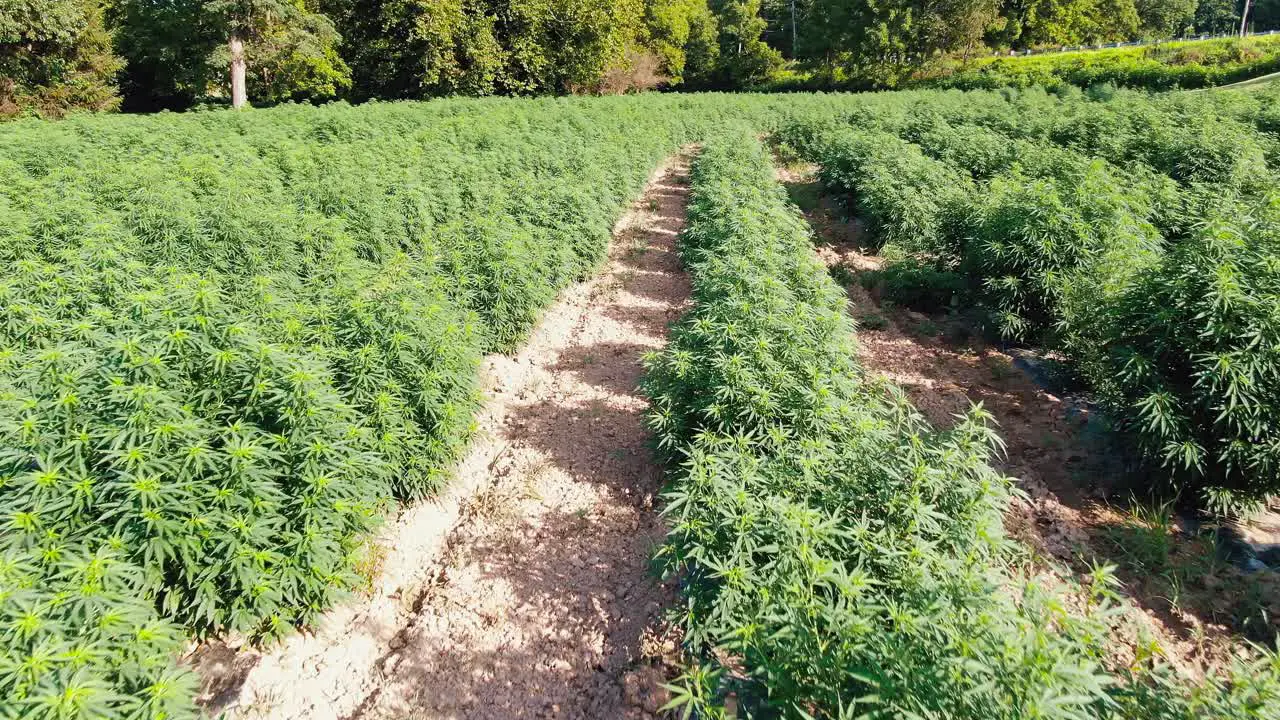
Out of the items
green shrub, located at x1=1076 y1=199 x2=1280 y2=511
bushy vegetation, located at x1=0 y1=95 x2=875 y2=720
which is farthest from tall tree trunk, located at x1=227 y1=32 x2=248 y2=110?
green shrub, located at x1=1076 y1=199 x2=1280 y2=511

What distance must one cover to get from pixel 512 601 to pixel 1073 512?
4626 millimetres

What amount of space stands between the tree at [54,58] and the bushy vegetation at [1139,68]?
160ft

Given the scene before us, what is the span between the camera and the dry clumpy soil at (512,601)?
139 inches

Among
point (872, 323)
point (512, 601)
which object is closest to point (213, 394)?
point (512, 601)

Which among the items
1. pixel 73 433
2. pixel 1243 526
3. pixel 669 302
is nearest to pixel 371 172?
pixel 669 302

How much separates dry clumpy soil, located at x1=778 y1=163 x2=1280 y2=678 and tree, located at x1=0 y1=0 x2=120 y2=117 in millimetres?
35396

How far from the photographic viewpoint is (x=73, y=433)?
315cm

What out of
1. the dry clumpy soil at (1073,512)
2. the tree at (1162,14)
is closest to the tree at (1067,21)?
the tree at (1162,14)

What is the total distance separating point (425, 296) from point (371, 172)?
227 inches

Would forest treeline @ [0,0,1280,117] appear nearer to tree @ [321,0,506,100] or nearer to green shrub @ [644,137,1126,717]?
tree @ [321,0,506,100]

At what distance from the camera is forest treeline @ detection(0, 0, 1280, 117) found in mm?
27281

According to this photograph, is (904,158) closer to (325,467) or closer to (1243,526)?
(1243,526)

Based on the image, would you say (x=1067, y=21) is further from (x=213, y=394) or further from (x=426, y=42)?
(x=213, y=394)

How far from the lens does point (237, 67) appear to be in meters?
27.7
